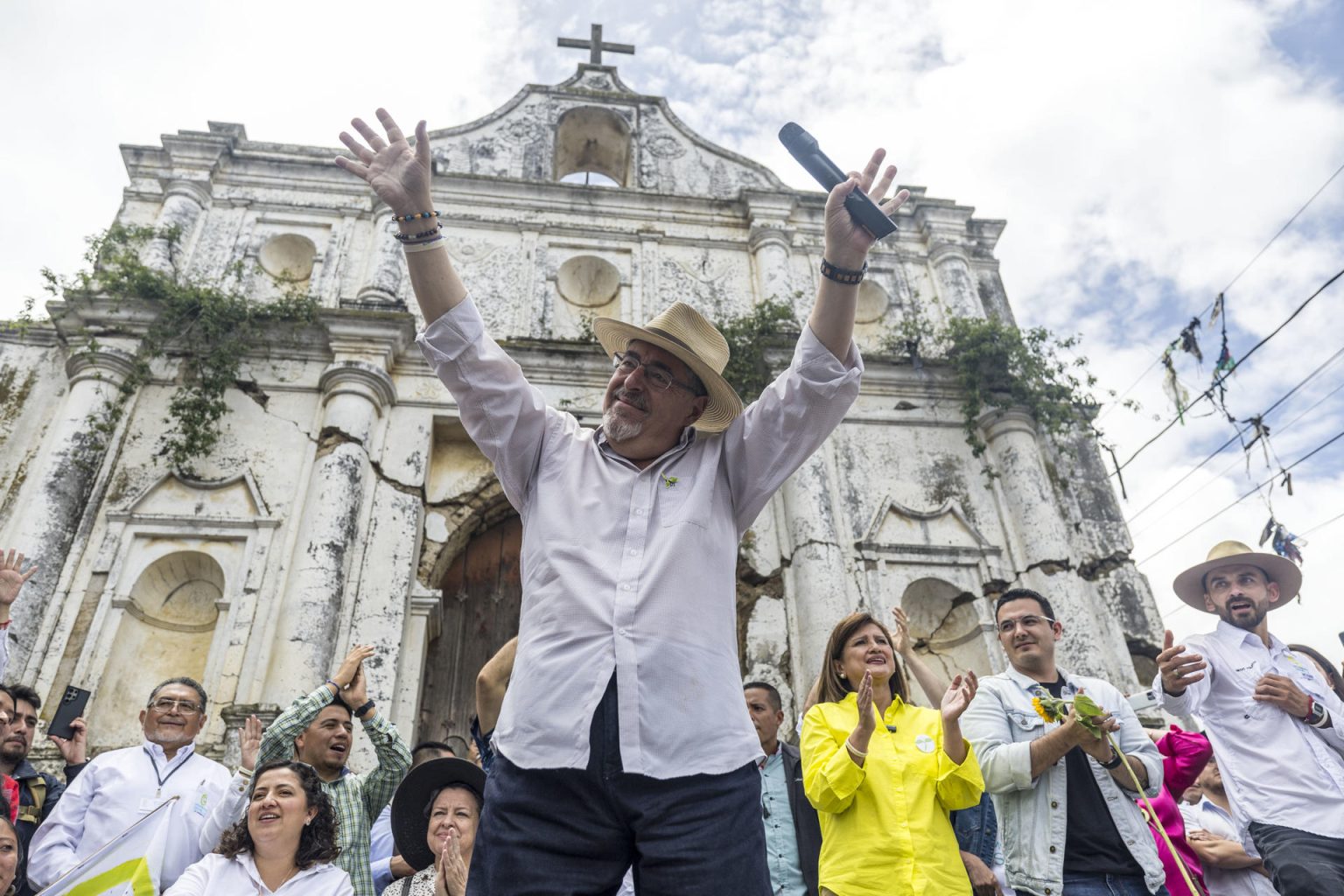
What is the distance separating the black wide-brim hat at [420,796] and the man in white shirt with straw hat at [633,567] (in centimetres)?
223

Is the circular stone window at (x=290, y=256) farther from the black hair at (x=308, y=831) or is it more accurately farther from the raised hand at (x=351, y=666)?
the black hair at (x=308, y=831)

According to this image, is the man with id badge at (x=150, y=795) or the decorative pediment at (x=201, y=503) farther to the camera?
the decorative pediment at (x=201, y=503)

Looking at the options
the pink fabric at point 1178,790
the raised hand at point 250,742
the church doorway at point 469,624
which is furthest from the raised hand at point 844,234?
the church doorway at point 469,624

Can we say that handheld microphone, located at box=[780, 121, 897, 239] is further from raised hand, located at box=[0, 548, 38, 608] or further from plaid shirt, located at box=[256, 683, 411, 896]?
raised hand, located at box=[0, 548, 38, 608]

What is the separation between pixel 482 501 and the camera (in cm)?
788

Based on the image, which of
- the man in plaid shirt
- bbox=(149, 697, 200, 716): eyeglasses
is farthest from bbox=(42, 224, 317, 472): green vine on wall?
the man in plaid shirt

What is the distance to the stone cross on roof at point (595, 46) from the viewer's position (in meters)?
11.7

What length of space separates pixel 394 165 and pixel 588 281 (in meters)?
7.99

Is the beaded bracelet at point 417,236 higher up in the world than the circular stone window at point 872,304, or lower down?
lower down

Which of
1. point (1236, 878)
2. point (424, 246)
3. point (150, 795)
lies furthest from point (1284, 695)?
point (150, 795)

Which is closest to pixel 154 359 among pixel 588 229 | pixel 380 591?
pixel 380 591

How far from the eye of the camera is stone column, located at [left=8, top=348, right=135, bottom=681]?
6410mm

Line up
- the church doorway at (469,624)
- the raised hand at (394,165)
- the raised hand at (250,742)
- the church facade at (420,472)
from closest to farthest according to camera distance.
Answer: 1. the raised hand at (394,165)
2. the raised hand at (250,742)
3. the church facade at (420,472)
4. the church doorway at (469,624)

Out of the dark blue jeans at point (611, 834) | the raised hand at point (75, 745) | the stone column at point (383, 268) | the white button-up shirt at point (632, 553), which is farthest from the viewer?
the stone column at point (383, 268)
